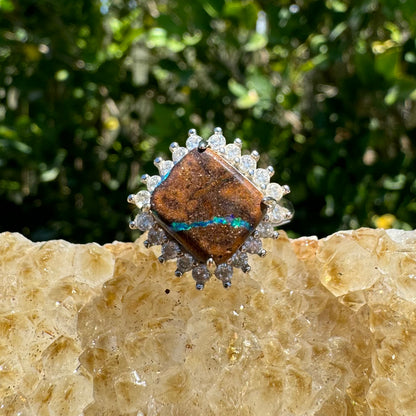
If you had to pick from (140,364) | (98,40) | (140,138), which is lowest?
(140,138)

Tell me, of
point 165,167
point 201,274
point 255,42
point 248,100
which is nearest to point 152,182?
point 165,167

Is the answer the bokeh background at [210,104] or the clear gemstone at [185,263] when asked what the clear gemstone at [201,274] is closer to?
the clear gemstone at [185,263]

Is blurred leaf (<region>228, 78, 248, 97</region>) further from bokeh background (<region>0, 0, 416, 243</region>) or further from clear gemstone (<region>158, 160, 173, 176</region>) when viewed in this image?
clear gemstone (<region>158, 160, 173, 176</region>)

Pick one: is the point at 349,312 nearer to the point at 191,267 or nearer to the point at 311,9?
the point at 191,267

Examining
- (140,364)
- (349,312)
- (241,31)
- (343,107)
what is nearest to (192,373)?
(140,364)

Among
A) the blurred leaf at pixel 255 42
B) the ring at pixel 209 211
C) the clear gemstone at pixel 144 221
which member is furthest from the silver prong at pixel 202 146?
the blurred leaf at pixel 255 42

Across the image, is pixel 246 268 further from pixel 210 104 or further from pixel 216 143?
pixel 210 104
